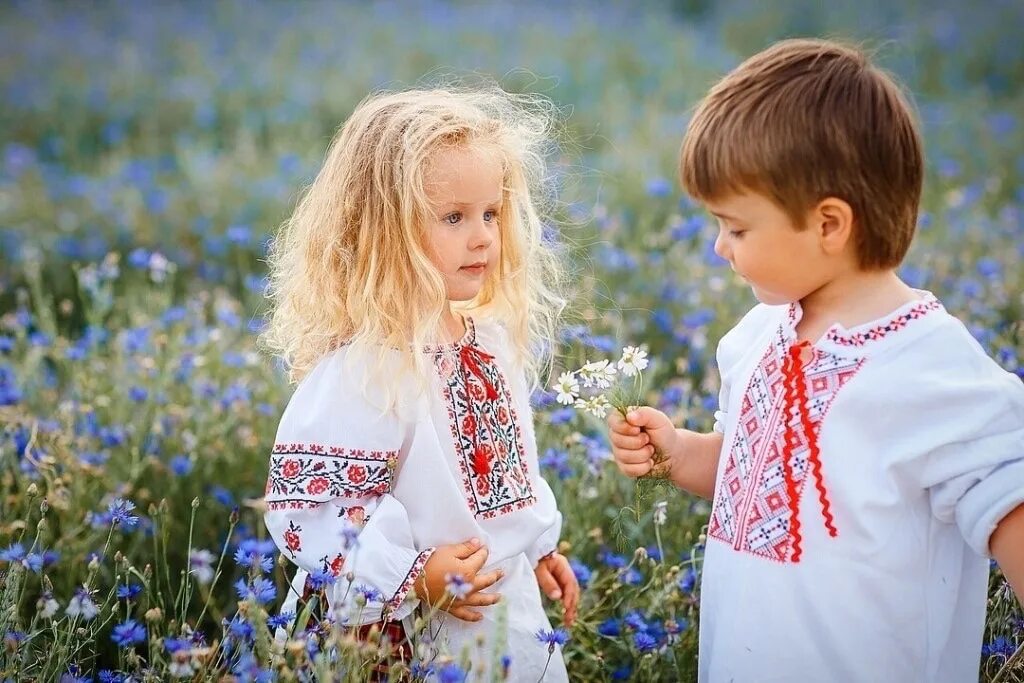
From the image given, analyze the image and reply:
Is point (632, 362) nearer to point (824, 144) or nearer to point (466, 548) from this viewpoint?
point (466, 548)

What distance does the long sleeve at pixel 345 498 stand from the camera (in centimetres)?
195

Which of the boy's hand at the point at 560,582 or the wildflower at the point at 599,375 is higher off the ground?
the wildflower at the point at 599,375

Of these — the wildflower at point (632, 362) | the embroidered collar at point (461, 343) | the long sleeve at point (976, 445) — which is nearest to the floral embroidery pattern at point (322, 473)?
the embroidered collar at point (461, 343)

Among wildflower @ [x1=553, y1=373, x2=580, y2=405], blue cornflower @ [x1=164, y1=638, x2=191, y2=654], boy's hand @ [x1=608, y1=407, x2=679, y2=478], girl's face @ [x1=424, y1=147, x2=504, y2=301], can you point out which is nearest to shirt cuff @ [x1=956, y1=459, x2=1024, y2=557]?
boy's hand @ [x1=608, y1=407, x2=679, y2=478]

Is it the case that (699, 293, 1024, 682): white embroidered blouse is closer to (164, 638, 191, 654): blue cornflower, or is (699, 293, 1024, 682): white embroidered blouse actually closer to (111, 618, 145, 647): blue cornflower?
(164, 638, 191, 654): blue cornflower

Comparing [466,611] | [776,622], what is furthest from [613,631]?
[776,622]

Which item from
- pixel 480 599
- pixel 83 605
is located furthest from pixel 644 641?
pixel 83 605

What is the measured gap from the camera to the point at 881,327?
1754 millimetres

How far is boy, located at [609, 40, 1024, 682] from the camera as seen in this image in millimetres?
1683

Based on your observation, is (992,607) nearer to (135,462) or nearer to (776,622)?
(776,622)

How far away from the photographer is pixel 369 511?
200 cm

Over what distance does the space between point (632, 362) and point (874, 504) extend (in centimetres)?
51

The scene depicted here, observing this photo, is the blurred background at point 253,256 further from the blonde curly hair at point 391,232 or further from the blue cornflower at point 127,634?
the blonde curly hair at point 391,232

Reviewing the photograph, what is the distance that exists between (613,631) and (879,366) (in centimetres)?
100
